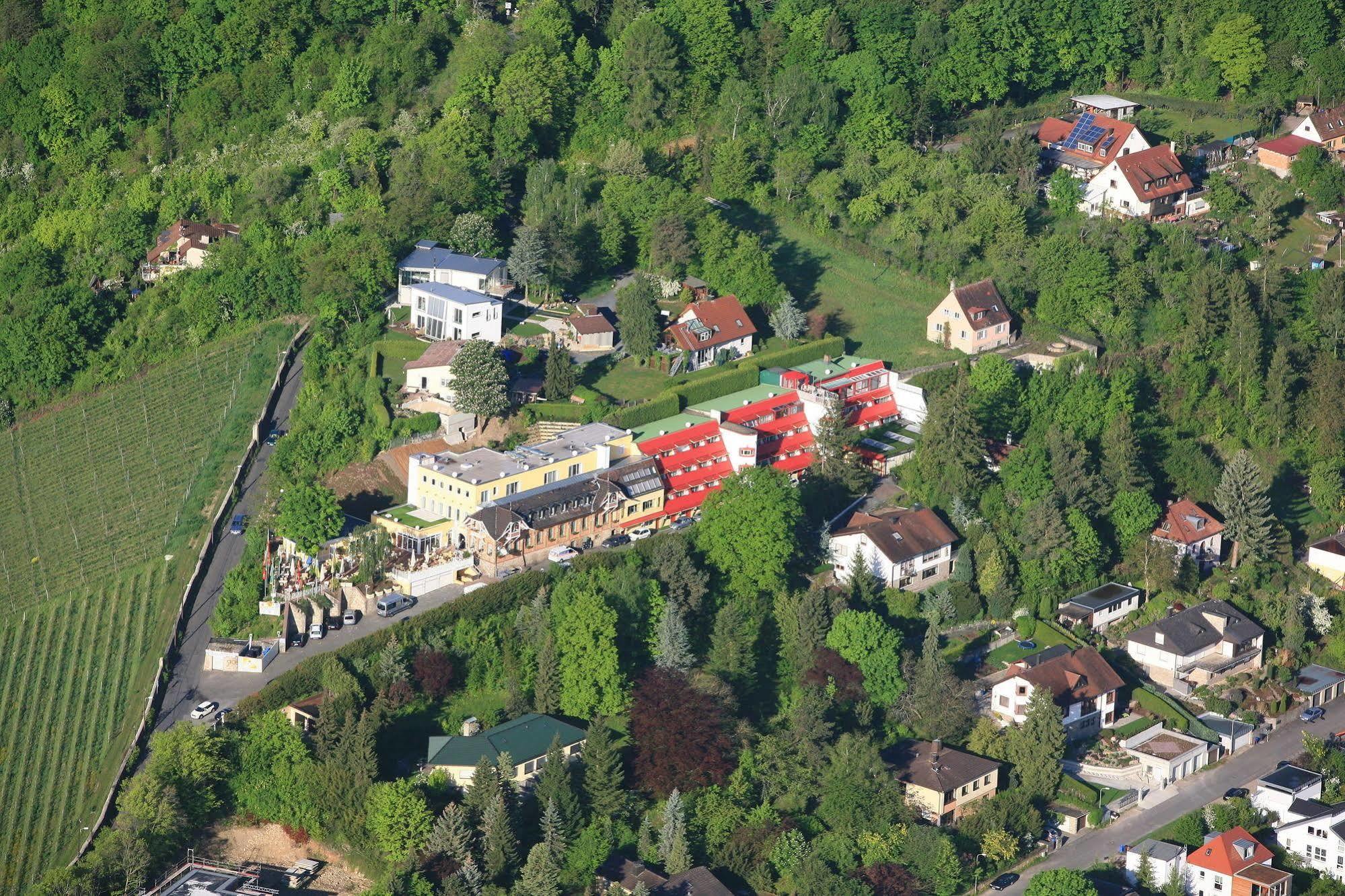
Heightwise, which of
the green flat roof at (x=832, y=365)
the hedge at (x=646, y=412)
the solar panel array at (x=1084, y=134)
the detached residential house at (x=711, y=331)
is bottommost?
the green flat roof at (x=832, y=365)

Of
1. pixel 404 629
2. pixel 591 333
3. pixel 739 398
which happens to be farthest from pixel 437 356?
pixel 404 629

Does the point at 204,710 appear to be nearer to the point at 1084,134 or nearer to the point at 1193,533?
the point at 1193,533

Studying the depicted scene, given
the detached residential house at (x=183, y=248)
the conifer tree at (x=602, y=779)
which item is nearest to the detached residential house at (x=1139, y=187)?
the detached residential house at (x=183, y=248)

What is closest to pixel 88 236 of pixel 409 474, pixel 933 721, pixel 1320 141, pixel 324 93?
pixel 324 93

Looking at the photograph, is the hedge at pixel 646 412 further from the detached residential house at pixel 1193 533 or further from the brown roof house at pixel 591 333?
the detached residential house at pixel 1193 533

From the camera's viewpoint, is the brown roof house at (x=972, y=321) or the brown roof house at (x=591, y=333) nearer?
the brown roof house at (x=591, y=333)

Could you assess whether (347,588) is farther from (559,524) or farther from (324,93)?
(324,93)

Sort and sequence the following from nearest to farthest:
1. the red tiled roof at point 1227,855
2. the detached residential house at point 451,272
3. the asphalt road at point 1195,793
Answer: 1. the red tiled roof at point 1227,855
2. the asphalt road at point 1195,793
3. the detached residential house at point 451,272
